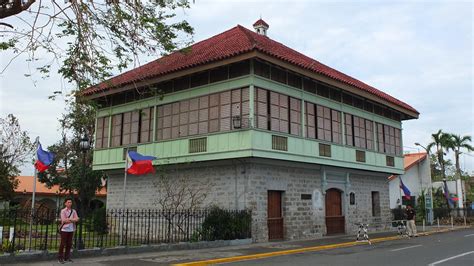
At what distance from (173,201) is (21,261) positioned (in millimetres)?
8960

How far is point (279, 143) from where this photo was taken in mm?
19703

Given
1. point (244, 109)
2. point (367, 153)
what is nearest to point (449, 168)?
point (367, 153)

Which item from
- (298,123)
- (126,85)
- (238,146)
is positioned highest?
(126,85)

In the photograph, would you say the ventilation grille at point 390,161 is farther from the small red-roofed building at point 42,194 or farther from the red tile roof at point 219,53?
the small red-roofed building at point 42,194

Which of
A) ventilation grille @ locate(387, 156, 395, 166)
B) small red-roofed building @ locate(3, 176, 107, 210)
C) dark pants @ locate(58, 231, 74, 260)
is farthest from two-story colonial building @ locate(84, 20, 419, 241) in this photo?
small red-roofed building @ locate(3, 176, 107, 210)

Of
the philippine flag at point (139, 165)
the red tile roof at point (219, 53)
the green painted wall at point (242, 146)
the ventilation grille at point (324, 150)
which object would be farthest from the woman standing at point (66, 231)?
the ventilation grille at point (324, 150)

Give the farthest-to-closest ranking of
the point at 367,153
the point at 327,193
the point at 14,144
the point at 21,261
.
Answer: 1. the point at 14,144
2. the point at 367,153
3. the point at 327,193
4. the point at 21,261

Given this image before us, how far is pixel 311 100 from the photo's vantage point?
22.3m

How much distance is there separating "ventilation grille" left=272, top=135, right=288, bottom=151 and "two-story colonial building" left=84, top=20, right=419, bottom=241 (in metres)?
0.07

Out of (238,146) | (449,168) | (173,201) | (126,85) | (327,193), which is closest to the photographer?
(238,146)

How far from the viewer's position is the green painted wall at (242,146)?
18750 mm

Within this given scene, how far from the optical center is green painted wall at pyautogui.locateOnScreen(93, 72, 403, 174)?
18.8 m

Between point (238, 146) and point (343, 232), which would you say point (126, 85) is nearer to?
point (238, 146)

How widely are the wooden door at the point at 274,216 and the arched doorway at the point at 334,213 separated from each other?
13.1ft
